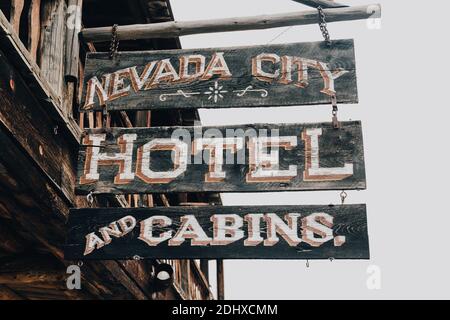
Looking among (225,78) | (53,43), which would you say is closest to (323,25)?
(225,78)

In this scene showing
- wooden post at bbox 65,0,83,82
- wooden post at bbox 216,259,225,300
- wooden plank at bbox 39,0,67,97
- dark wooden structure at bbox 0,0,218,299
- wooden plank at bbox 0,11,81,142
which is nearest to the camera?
wooden plank at bbox 0,11,81,142

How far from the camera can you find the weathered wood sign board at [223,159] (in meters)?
4.06

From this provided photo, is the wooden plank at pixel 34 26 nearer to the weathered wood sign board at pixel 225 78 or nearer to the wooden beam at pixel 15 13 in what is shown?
the wooden beam at pixel 15 13

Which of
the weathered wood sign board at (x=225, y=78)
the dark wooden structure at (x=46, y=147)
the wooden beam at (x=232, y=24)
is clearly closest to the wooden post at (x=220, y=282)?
the dark wooden structure at (x=46, y=147)

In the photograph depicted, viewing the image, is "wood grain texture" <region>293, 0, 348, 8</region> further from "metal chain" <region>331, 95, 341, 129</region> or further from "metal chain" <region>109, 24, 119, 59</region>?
"metal chain" <region>109, 24, 119, 59</region>

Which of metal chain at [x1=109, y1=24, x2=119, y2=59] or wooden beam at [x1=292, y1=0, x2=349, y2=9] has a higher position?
wooden beam at [x1=292, y1=0, x2=349, y2=9]

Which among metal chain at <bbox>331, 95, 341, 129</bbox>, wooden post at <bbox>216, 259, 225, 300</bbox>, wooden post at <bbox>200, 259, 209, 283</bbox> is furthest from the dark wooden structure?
wooden post at <bbox>200, 259, 209, 283</bbox>

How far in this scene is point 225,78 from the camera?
4.53m

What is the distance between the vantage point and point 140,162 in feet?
13.9

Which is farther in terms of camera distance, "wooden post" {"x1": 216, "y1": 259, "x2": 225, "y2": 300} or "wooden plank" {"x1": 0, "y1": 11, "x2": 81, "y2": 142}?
"wooden post" {"x1": 216, "y1": 259, "x2": 225, "y2": 300}

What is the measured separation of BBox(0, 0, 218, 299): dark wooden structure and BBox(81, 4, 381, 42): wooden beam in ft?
1.17

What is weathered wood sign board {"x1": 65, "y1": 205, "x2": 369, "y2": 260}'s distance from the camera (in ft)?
12.7
